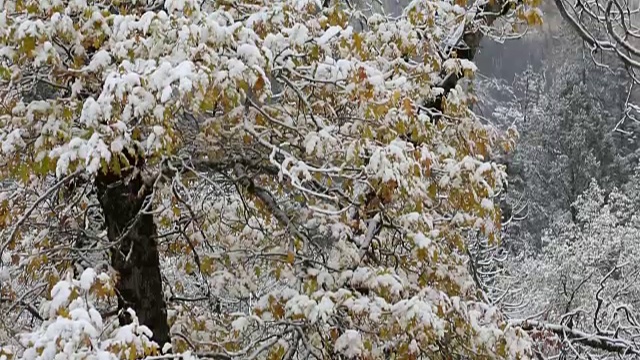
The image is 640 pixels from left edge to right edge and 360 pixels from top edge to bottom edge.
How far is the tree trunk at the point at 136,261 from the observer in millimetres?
4762

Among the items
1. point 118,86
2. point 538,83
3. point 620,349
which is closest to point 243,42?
point 118,86

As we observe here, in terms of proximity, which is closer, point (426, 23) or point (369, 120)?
point (369, 120)

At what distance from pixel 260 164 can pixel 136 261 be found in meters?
1.14

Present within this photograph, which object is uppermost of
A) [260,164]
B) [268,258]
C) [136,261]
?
[260,164]

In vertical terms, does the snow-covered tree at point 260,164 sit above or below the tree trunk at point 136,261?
above

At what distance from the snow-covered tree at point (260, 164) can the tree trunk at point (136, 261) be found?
1cm

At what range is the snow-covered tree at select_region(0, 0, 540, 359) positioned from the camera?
3.29 metres

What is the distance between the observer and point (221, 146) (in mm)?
4555

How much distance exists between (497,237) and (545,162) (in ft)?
84.2

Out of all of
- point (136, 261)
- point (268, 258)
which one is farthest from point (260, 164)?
point (136, 261)

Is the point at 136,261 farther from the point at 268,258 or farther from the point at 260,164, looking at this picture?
the point at 260,164

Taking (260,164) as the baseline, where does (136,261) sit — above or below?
below

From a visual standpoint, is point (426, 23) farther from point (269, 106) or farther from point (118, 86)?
point (118, 86)

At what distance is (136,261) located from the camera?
4918 mm
